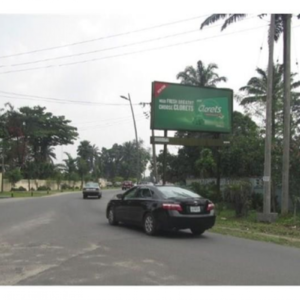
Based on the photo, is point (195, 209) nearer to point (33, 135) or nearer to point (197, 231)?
point (197, 231)

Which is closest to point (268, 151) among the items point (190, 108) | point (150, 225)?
point (150, 225)

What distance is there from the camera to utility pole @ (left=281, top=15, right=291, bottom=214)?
679 inches

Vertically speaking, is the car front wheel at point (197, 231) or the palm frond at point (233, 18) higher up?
the palm frond at point (233, 18)

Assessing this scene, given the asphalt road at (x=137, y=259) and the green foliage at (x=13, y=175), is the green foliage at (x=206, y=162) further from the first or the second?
the green foliage at (x=13, y=175)

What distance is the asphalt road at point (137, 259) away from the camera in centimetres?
643

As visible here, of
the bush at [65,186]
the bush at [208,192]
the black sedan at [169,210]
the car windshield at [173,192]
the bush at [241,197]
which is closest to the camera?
→ the black sedan at [169,210]

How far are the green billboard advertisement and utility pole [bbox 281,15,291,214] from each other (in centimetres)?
548

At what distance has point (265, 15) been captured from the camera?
1731 centimetres

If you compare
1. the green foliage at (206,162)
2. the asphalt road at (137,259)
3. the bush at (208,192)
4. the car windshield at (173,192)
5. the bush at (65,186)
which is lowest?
the bush at (65,186)

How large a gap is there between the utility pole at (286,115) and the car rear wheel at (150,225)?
7.78 metres

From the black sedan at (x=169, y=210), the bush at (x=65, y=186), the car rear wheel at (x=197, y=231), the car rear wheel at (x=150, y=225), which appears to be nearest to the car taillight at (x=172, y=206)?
the black sedan at (x=169, y=210)

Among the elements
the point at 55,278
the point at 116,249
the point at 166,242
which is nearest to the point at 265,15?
the point at 166,242

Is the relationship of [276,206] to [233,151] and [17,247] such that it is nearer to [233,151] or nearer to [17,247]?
[233,151]

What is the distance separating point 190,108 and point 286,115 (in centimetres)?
625
